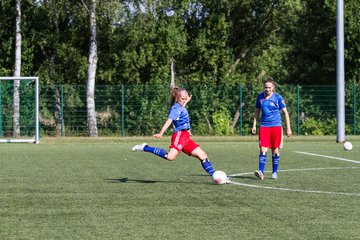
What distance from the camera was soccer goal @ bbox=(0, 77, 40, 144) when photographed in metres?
37.1

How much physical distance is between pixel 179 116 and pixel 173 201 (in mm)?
3336

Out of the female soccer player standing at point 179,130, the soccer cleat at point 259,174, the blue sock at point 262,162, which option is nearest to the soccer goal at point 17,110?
the blue sock at point 262,162

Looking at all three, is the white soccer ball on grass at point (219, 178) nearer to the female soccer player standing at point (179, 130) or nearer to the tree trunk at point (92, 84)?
the female soccer player standing at point (179, 130)

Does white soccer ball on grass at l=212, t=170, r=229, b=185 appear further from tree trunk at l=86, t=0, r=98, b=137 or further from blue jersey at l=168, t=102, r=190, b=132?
tree trunk at l=86, t=0, r=98, b=137

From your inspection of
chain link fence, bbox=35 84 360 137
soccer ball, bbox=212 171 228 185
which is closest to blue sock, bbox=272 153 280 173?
soccer ball, bbox=212 171 228 185

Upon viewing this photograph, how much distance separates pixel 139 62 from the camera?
43.2 metres

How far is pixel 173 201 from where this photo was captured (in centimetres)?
1197

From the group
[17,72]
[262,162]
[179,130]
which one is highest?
[17,72]

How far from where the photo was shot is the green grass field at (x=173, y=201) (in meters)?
9.06

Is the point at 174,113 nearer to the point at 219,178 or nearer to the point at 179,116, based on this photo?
the point at 179,116

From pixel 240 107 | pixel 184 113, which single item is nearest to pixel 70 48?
pixel 240 107

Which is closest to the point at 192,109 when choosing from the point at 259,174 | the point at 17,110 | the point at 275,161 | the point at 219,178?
the point at 17,110

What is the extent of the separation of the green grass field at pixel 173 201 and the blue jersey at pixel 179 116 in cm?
102

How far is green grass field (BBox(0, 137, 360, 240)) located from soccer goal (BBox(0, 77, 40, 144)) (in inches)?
663
